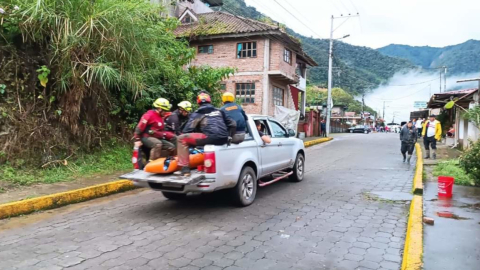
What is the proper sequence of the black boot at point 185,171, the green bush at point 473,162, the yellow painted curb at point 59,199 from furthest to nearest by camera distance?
the green bush at point 473,162
the yellow painted curb at point 59,199
the black boot at point 185,171

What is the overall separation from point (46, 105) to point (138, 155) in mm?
3524

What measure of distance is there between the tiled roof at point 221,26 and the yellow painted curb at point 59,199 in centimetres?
1641

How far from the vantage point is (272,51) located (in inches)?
870

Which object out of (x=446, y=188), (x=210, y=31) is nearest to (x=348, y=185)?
(x=446, y=188)

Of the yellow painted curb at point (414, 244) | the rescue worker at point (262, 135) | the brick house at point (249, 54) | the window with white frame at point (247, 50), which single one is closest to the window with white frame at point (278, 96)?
the brick house at point (249, 54)

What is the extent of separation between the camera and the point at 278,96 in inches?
971

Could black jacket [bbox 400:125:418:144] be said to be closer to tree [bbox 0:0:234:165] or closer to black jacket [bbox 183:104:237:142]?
black jacket [bbox 183:104:237:142]

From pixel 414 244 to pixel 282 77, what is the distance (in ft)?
64.7

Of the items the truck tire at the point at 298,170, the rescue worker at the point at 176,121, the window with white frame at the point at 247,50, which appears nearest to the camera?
the rescue worker at the point at 176,121

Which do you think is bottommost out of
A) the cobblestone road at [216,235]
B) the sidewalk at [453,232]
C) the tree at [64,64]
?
the cobblestone road at [216,235]

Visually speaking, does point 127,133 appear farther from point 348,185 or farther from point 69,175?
point 348,185

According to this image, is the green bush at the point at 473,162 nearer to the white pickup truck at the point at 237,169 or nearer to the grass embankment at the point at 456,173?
the grass embankment at the point at 456,173

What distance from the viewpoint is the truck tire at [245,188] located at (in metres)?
5.68

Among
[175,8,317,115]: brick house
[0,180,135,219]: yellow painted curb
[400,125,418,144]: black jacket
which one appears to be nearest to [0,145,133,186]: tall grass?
[0,180,135,219]: yellow painted curb
